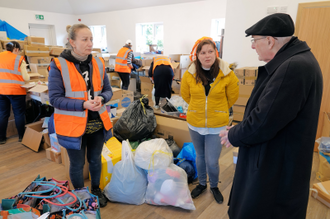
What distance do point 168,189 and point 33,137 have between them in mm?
2148

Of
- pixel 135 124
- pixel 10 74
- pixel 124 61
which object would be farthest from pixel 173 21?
pixel 135 124

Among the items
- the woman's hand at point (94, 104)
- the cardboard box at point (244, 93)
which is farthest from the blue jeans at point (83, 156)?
the cardboard box at point (244, 93)

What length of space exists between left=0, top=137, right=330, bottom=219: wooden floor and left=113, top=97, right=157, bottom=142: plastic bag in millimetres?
630

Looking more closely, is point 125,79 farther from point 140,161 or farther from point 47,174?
point 140,161

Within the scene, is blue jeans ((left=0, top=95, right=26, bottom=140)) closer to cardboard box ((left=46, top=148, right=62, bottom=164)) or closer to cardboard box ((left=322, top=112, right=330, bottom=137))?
cardboard box ((left=46, top=148, right=62, bottom=164))

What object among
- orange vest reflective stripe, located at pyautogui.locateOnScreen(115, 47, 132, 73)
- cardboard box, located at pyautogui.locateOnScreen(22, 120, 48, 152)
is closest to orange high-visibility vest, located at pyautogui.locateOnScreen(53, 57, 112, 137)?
cardboard box, located at pyautogui.locateOnScreen(22, 120, 48, 152)

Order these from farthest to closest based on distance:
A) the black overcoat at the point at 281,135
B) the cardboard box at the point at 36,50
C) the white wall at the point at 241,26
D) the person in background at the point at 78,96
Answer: the cardboard box at the point at 36,50 < the white wall at the point at 241,26 < the person in background at the point at 78,96 < the black overcoat at the point at 281,135

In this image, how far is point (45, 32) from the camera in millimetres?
8680

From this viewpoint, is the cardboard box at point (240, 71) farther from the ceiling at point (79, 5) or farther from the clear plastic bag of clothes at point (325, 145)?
the ceiling at point (79, 5)

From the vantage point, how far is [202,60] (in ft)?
5.32

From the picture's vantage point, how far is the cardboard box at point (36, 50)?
148 inches

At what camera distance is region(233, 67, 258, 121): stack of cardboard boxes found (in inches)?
126

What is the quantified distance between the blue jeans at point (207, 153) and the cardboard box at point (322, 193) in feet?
2.99

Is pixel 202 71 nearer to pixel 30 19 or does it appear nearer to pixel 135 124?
pixel 135 124
